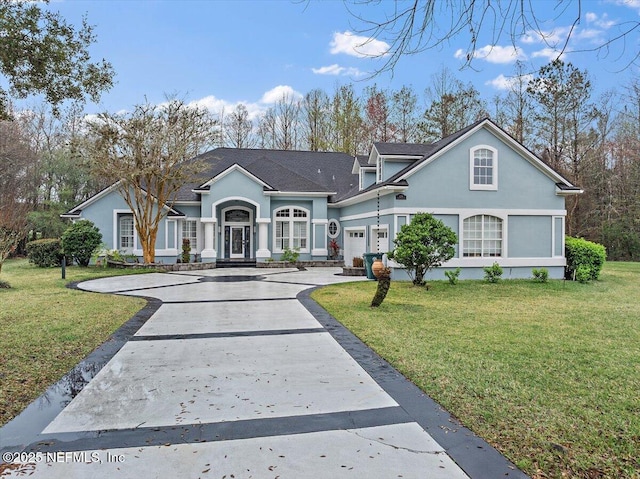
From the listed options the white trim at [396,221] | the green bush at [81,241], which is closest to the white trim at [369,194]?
the white trim at [396,221]

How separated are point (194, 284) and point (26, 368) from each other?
9.08 m

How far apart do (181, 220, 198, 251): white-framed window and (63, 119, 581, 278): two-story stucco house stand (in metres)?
0.05

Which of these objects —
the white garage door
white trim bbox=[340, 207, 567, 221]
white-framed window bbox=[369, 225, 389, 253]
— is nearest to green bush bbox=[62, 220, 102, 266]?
the white garage door

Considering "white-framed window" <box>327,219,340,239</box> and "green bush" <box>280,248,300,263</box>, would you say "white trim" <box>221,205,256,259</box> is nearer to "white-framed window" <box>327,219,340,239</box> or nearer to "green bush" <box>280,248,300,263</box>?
"green bush" <box>280,248,300,263</box>

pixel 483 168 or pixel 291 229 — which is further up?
pixel 483 168

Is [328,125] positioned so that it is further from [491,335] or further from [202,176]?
[491,335]

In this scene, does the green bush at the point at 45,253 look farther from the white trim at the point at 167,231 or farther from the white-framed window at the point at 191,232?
the white-framed window at the point at 191,232

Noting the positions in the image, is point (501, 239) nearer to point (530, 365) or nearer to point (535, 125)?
point (530, 365)

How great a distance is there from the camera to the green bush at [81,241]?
1908cm

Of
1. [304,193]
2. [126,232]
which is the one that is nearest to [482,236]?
[304,193]

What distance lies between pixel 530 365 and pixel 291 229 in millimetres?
17577

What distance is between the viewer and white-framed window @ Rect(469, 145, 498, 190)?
610 inches

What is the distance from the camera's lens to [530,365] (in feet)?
17.3

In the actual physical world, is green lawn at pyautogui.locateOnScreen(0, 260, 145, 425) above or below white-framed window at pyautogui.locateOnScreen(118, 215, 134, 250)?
below
